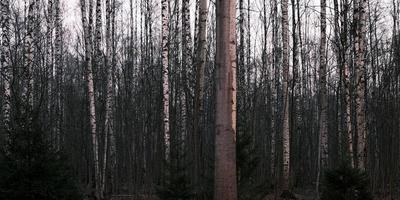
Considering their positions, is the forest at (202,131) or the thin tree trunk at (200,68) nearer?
the forest at (202,131)

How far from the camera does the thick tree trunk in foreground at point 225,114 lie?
5930mm

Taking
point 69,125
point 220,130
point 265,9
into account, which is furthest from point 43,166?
point 69,125

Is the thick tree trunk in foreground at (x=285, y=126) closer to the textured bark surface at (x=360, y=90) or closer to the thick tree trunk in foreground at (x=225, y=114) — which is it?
the textured bark surface at (x=360, y=90)

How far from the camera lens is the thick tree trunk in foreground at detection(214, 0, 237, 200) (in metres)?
5.93

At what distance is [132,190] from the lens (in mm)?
21453

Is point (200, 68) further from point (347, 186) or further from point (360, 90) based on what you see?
point (360, 90)

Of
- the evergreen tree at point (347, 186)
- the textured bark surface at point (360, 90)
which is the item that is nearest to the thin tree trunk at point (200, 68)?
the evergreen tree at point (347, 186)

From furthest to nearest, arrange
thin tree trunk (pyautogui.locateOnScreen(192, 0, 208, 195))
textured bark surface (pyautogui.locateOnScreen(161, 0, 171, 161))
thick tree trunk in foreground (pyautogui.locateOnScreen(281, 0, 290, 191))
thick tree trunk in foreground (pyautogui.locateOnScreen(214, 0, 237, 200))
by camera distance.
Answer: thick tree trunk in foreground (pyautogui.locateOnScreen(281, 0, 290, 191)), textured bark surface (pyautogui.locateOnScreen(161, 0, 171, 161)), thin tree trunk (pyautogui.locateOnScreen(192, 0, 208, 195)), thick tree trunk in foreground (pyautogui.locateOnScreen(214, 0, 237, 200))

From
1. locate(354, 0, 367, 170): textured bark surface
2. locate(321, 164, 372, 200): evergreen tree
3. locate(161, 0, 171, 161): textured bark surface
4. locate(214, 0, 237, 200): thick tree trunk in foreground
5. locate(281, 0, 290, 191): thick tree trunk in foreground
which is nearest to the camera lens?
locate(214, 0, 237, 200): thick tree trunk in foreground

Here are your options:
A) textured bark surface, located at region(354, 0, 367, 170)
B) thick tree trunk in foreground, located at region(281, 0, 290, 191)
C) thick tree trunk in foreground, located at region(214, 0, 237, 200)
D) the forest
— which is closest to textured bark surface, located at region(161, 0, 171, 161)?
the forest

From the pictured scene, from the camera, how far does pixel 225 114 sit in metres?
5.96

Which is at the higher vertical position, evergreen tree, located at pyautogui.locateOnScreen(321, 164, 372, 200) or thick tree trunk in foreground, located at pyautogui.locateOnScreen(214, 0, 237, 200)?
thick tree trunk in foreground, located at pyautogui.locateOnScreen(214, 0, 237, 200)

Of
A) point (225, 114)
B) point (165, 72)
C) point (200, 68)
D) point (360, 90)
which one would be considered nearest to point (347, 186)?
point (360, 90)

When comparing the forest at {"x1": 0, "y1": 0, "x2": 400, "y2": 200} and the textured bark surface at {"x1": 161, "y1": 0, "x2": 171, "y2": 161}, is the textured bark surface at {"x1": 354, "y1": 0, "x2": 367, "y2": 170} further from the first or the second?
the textured bark surface at {"x1": 161, "y1": 0, "x2": 171, "y2": 161}
